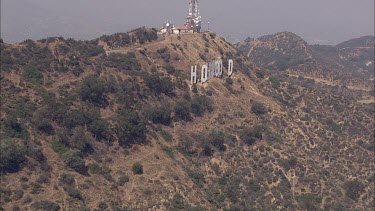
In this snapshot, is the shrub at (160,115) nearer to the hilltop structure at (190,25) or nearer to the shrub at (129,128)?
the shrub at (129,128)

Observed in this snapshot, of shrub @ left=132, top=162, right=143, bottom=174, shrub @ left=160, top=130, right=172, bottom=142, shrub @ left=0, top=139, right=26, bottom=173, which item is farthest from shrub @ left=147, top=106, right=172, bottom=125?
shrub @ left=0, top=139, right=26, bottom=173

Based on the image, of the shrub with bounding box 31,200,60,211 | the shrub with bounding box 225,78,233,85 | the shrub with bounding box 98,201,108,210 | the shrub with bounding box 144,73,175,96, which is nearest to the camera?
the shrub with bounding box 31,200,60,211

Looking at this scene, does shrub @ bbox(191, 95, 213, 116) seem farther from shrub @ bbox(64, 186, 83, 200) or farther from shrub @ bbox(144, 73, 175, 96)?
shrub @ bbox(64, 186, 83, 200)

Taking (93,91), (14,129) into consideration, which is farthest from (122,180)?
(93,91)

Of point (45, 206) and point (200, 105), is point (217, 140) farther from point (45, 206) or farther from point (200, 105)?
point (45, 206)

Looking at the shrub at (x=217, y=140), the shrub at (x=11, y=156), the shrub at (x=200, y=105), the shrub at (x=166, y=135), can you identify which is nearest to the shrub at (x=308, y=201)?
the shrub at (x=217, y=140)

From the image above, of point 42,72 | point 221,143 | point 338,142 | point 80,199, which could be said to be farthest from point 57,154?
point 338,142
